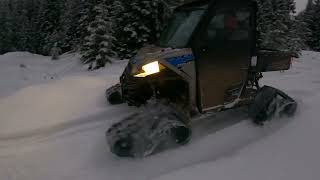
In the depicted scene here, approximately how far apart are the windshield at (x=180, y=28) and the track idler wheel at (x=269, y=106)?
1.60 m

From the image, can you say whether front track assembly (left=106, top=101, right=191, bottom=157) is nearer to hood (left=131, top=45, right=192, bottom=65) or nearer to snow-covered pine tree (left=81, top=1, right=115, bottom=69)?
hood (left=131, top=45, right=192, bottom=65)

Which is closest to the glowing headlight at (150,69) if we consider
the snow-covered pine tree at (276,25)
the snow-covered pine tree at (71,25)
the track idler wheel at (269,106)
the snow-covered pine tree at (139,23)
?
the track idler wheel at (269,106)

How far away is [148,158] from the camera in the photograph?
18.6ft

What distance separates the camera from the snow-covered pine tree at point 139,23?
23906 millimetres

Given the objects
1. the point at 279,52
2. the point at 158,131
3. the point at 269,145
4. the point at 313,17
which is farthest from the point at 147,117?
the point at 313,17

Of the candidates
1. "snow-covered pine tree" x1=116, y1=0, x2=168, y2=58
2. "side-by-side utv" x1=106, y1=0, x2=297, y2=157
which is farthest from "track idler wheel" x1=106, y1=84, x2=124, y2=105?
"snow-covered pine tree" x1=116, y1=0, x2=168, y2=58

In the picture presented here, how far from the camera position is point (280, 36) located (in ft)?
116

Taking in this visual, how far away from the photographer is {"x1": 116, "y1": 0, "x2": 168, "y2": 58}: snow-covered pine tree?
78.4ft

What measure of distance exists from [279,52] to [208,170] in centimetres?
342

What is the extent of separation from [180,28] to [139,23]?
17289mm

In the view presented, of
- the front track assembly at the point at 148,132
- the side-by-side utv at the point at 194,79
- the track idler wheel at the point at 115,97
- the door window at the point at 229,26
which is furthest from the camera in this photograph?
the track idler wheel at the point at 115,97

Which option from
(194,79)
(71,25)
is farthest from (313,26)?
(194,79)

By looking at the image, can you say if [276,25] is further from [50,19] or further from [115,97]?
[50,19]

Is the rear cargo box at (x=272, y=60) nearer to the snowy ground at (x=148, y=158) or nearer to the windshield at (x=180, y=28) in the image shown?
the snowy ground at (x=148, y=158)
